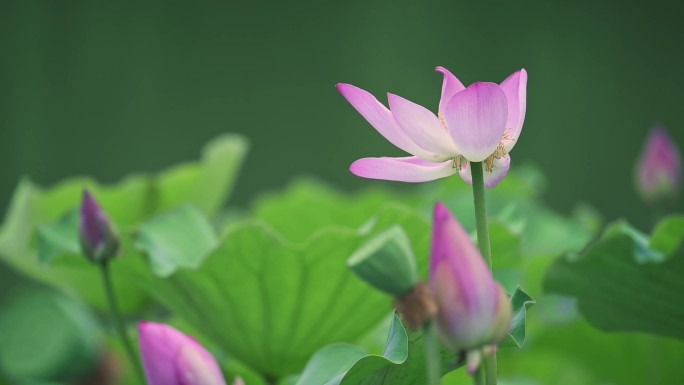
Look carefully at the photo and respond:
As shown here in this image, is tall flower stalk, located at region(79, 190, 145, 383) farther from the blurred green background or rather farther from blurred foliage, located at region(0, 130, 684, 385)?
the blurred green background

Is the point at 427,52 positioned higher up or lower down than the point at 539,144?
higher up

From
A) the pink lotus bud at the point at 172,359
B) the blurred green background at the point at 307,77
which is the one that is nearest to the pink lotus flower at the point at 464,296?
the pink lotus bud at the point at 172,359

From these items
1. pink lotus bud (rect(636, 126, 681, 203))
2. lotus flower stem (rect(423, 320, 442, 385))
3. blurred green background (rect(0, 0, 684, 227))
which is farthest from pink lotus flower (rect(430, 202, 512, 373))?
blurred green background (rect(0, 0, 684, 227))

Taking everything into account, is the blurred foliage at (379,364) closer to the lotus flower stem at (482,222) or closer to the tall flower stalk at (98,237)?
the lotus flower stem at (482,222)

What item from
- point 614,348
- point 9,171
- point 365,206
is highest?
point 365,206

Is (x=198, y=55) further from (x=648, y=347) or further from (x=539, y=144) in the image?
(x=648, y=347)

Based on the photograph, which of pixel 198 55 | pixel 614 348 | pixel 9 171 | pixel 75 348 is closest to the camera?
pixel 614 348

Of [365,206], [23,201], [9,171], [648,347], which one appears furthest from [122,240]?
[9,171]

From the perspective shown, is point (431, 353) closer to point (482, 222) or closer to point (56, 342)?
point (482, 222)
